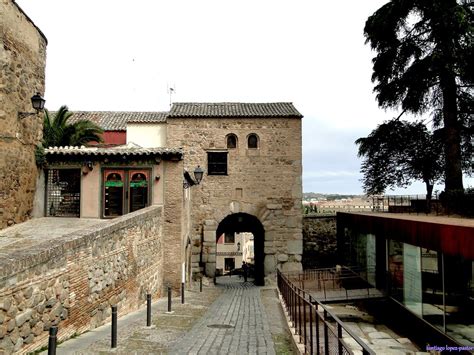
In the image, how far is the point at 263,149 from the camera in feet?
73.0

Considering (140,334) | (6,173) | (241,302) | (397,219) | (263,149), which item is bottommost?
(241,302)

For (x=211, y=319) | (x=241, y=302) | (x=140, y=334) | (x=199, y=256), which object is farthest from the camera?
(x=199, y=256)

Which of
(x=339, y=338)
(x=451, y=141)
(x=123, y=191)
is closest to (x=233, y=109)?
(x=123, y=191)

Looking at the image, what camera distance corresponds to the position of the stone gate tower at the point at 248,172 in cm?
2188

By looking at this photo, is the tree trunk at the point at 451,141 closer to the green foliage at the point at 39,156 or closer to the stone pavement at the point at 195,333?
the stone pavement at the point at 195,333

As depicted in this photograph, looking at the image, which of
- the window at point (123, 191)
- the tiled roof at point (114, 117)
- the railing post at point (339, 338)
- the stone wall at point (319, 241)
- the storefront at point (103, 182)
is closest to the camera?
the railing post at point (339, 338)

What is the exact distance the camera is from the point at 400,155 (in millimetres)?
19859

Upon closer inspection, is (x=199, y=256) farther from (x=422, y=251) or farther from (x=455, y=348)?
(x=455, y=348)

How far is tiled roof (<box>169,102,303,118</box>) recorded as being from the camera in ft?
73.1

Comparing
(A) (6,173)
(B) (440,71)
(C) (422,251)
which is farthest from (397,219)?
(A) (6,173)

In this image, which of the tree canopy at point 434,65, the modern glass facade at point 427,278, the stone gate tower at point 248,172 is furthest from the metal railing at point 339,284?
the tree canopy at point 434,65

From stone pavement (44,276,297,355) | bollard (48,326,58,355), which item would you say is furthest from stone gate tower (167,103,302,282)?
bollard (48,326,58,355)

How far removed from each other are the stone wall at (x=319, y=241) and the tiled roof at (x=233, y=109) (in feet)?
25.0

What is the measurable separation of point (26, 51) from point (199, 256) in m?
12.5
